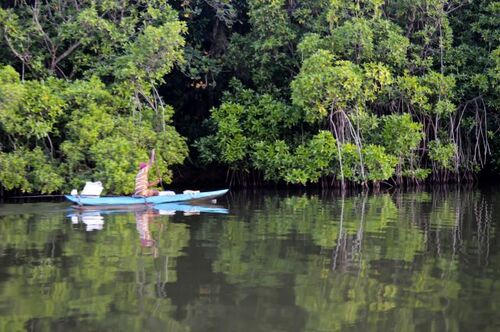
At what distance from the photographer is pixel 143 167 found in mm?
14008

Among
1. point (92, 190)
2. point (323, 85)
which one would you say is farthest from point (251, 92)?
point (92, 190)

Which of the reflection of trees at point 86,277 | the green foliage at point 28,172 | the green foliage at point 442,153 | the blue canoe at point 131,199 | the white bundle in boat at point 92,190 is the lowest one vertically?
the reflection of trees at point 86,277

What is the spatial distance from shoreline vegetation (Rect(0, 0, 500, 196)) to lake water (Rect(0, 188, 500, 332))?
2.60 m

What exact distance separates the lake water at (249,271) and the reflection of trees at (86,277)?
2 centimetres

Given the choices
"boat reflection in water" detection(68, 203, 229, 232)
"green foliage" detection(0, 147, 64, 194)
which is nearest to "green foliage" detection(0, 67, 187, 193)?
"green foliage" detection(0, 147, 64, 194)

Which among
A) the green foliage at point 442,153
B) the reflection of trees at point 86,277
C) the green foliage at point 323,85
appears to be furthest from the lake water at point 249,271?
the green foliage at point 442,153

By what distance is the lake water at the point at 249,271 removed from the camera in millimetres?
6070

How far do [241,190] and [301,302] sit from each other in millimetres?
12068

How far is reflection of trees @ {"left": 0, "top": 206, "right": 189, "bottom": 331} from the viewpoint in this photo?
605 cm

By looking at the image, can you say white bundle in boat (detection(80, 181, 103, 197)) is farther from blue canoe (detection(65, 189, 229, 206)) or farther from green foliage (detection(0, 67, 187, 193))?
green foliage (detection(0, 67, 187, 193))

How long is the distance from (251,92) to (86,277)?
11912mm

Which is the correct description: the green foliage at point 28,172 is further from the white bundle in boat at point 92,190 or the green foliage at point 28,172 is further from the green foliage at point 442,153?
the green foliage at point 442,153

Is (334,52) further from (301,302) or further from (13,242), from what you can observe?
(301,302)

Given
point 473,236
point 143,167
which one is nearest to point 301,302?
point 473,236
